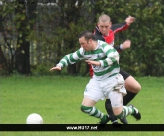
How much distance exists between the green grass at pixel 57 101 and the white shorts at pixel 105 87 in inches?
24.1

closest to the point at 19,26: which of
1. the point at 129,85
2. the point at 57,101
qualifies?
the point at 57,101

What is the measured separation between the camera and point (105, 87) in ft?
33.6

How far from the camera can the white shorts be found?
1020 cm

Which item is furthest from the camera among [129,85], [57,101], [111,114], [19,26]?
[19,26]

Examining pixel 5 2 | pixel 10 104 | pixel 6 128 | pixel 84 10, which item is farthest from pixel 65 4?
pixel 6 128

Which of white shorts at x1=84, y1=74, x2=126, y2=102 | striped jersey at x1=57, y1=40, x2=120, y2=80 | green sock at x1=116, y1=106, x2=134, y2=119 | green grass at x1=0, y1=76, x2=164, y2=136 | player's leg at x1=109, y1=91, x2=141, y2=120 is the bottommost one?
green grass at x1=0, y1=76, x2=164, y2=136

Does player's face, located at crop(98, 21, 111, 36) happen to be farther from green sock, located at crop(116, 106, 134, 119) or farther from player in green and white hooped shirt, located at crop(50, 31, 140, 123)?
green sock, located at crop(116, 106, 134, 119)

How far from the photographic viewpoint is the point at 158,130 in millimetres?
10562

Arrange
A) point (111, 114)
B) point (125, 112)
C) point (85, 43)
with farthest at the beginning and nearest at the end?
point (111, 114)
point (125, 112)
point (85, 43)

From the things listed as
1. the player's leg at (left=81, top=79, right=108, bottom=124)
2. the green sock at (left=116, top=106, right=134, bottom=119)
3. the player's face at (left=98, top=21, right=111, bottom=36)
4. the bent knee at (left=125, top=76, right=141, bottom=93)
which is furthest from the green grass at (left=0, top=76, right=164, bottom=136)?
the player's face at (left=98, top=21, right=111, bottom=36)

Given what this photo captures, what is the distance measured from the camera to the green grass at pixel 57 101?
1177cm

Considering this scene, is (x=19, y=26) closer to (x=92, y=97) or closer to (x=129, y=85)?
(x=129, y=85)

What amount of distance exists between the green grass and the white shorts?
613 millimetres

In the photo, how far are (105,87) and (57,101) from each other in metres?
4.33
